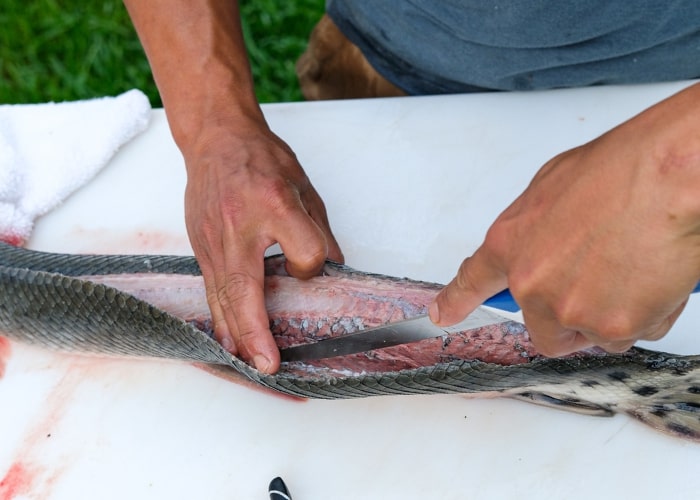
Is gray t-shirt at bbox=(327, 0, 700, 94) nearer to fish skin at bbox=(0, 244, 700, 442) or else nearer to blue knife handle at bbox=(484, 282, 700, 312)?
fish skin at bbox=(0, 244, 700, 442)

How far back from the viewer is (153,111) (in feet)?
7.80

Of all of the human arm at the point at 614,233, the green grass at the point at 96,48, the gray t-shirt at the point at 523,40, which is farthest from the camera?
the green grass at the point at 96,48

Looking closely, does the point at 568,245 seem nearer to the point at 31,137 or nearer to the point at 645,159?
the point at 645,159

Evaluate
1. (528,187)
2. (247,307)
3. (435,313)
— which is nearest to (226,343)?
(247,307)

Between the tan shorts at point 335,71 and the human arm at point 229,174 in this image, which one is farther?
the tan shorts at point 335,71

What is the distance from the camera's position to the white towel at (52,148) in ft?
7.16

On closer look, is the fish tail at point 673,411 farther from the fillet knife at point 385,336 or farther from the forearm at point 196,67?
the forearm at point 196,67

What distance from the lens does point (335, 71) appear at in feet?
8.84

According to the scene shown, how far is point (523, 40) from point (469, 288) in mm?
1016

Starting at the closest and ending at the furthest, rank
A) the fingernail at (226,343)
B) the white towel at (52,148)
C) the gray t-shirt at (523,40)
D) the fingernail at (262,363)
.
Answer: the fingernail at (262,363)
the fingernail at (226,343)
the gray t-shirt at (523,40)
the white towel at (52,148)

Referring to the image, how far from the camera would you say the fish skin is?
5.16ft

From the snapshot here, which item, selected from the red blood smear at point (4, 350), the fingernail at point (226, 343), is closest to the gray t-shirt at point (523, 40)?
the fingernail at point (226, 343)

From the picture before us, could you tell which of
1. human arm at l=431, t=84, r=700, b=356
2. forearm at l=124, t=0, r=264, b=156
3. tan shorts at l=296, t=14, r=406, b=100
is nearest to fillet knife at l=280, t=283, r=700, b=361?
human arm at l=431, t=84, r=700, b=356

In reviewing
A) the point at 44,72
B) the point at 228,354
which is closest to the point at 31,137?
the point at 228,354
